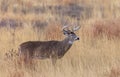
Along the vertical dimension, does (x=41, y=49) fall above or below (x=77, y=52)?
above

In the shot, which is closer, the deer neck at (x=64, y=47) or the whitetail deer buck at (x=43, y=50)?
the whitetail deer buck at (x=43, y=50)

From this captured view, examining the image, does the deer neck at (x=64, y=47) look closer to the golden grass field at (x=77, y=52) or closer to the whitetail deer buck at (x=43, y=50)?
the whitetail deer buck at (x=43, y=50)

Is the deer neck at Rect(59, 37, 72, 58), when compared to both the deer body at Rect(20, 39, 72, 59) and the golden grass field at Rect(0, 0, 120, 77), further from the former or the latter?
the golden grass field at Rect(0, 0, 120, 77)

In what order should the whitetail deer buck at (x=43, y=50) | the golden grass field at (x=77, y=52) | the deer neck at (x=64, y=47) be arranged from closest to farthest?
1. the golden grass field at (x=77, y=52)
2. the whitetail deer buck at (x=43, y=50)
3. the deer neck at (x=64, y=47)

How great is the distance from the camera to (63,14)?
1819 cm

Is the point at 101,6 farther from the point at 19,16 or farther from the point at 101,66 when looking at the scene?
the point at 101,66

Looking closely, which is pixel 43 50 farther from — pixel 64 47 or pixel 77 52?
pixel 77 52

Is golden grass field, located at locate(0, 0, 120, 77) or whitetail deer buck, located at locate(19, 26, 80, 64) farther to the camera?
whitetail deer buck, located at locate(19, 26, 80, 64)

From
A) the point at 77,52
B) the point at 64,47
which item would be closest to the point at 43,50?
the point at 64,47

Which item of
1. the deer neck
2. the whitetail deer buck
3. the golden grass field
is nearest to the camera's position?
the golden grass field

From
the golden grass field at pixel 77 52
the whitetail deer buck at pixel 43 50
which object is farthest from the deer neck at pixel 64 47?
the golden grass field at pixel 77 52

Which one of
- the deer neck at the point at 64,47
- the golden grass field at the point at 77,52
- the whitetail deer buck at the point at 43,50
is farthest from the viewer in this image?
the deer neck at the point at 64,47

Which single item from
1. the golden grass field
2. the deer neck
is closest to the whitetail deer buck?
the deer neck

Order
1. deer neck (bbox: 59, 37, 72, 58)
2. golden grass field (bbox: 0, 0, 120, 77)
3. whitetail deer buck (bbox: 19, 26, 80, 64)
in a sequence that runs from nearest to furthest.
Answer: golden grass field (bbox: 0, 0, 120, 77) < whitetail deer buck (bbox: 19, 26, 80, 64) < deer neck (bbox: 59, 37, 72, 58)
